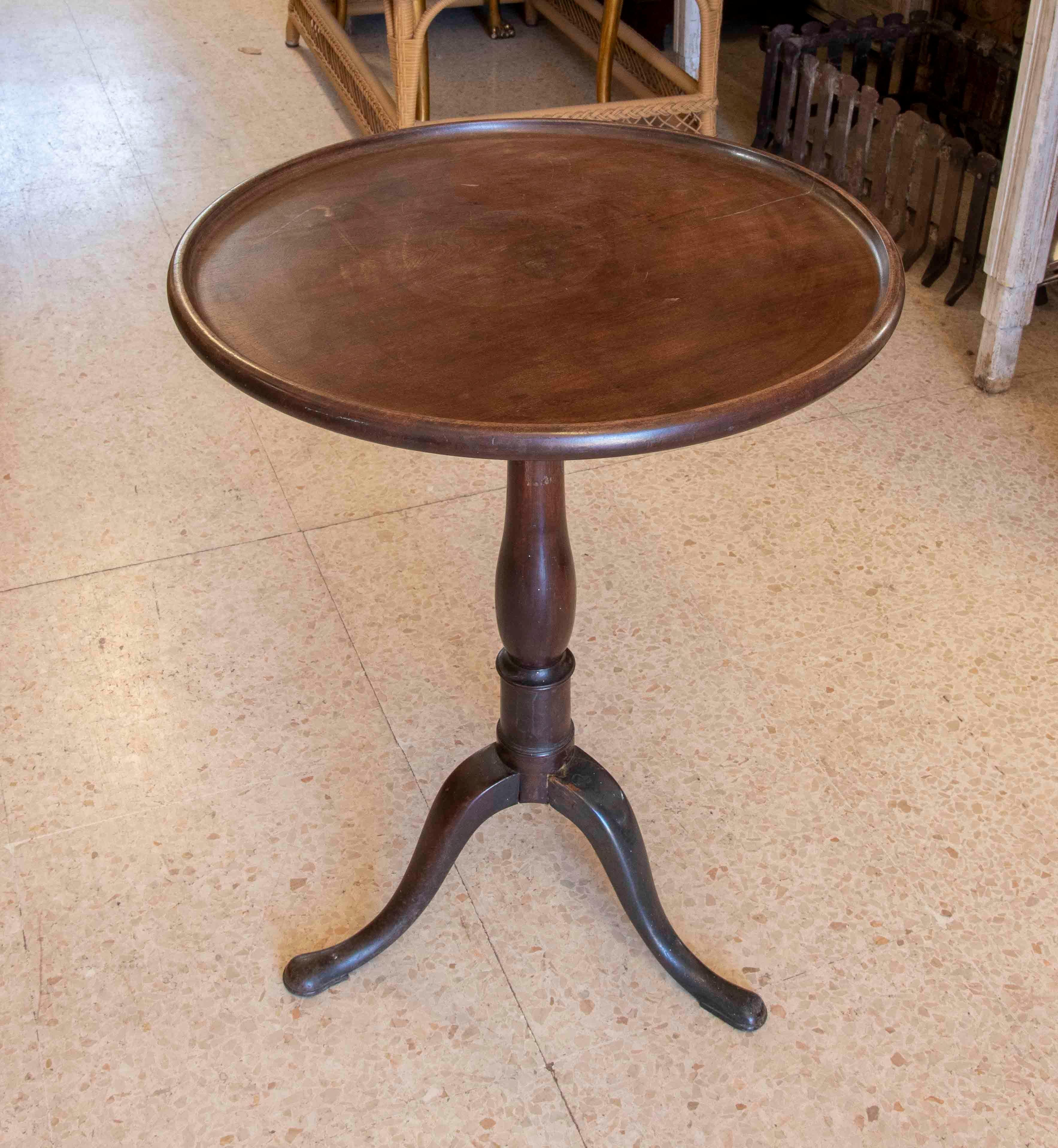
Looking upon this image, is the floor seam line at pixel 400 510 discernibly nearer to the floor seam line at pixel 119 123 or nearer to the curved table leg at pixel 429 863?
the curved table leg at pixel 429 863

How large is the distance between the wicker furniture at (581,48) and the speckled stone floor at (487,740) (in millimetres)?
666

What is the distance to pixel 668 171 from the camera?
4.17 feet

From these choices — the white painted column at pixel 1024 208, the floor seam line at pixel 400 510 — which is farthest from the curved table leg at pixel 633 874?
the white painted column at pixel 1024 208

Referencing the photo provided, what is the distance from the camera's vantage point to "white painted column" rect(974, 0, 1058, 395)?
198cm

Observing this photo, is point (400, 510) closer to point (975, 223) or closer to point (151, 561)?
point (151, 561)

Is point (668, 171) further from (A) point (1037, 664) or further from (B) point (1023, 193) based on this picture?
(B) point (1023, 193)

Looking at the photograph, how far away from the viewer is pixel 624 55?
3234mm

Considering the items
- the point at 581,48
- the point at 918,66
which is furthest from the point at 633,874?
the point at 581,48

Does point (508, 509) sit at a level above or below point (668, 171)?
below

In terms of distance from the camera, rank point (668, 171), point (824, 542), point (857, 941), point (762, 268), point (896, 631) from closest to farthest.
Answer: point (762, 268) < point (668, 171) < point (857, 941) < point (896, 631) < point (824, 542)

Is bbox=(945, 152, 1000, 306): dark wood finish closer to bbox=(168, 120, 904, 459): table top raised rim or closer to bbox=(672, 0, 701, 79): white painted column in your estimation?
bbox=(672, 0, 701, 79): white painted column

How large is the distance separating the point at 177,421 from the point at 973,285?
1675 mm

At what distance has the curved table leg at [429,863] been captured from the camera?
1276 millimetres

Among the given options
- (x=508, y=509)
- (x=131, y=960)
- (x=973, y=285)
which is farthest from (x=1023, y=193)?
(x=131, y=960)
